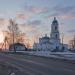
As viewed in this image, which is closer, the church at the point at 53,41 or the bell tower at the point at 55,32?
the church at the point at 53,41

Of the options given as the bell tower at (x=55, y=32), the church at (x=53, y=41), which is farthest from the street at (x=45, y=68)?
the bell tower at (x=55, y=32)

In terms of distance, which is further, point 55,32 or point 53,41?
point 53,41

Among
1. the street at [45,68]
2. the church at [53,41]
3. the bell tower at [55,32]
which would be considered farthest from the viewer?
the bell tower at [55,32]

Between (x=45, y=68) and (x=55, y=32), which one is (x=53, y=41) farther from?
(x=45, y=68)

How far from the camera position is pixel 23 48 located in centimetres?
14500

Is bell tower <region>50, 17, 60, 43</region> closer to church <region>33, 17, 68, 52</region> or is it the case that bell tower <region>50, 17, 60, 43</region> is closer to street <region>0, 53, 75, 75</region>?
church <region>33, 17, 68, 52</region>

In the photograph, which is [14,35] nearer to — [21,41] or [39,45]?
[21,41]

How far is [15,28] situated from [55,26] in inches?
1493

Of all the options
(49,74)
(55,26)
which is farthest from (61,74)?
(55,26)

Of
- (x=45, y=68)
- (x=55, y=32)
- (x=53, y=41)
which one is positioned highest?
(x=55, y=32)

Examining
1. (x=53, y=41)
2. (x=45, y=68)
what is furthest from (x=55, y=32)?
(x=45, y=68)

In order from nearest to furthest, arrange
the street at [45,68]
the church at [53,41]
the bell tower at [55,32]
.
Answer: the street at [45,68], the church at [53,41], the bell tower at [55,32]

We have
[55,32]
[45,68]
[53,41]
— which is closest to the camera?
[45,68]

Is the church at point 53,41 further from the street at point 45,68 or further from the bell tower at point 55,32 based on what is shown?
the street at point 45,68
